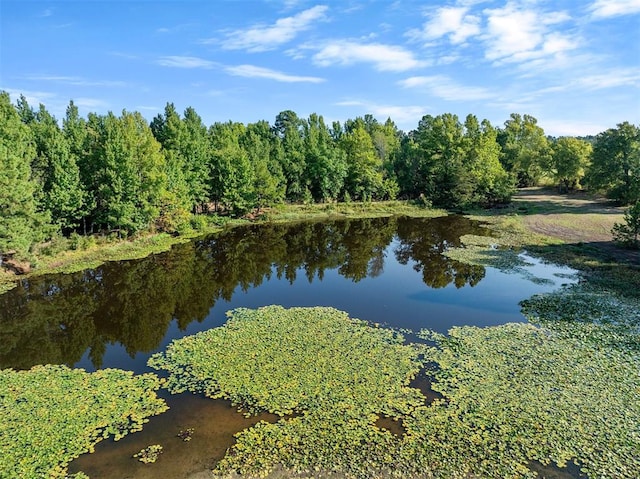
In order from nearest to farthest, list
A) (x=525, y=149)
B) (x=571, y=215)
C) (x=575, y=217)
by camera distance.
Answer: (x=575, y=217), (x=571, y=215), (x=525, y=149)

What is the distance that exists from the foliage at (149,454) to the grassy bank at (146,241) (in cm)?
2099

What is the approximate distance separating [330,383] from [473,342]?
8.00 metres

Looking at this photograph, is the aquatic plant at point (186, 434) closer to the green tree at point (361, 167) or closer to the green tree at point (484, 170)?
the green tree at point (361, 167)

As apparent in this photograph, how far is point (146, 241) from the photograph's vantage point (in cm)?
4194

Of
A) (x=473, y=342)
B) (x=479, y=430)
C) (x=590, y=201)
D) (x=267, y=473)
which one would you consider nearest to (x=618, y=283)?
(x=473, y=342)

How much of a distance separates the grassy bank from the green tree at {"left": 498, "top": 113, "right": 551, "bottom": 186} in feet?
92.6

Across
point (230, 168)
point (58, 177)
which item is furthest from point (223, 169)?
point (58, 177)

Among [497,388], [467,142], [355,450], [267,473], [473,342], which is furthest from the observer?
[467,142]

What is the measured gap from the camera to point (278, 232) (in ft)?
168

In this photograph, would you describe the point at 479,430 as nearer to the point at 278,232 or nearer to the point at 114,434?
the point at 114,434

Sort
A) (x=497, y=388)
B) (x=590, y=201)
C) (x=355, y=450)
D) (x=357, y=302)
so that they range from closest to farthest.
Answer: (x=355, y=450) < (x=497, y=388) < (x=357, y=302) < (x=590, y=201)

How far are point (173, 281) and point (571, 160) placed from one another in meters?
68.9

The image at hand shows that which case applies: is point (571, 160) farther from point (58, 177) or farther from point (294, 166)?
point (58, 177)

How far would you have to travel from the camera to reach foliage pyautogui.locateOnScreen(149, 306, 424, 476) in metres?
12.8
